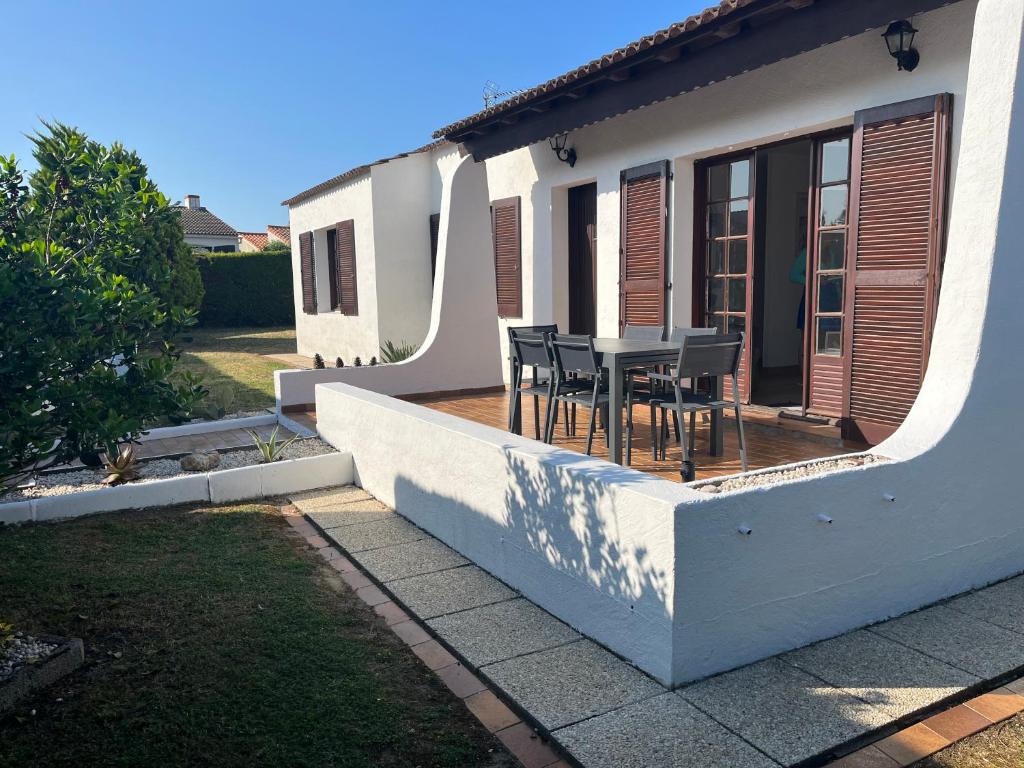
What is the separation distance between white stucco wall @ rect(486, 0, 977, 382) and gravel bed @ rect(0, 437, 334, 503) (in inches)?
140

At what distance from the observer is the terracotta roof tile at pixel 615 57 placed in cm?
547

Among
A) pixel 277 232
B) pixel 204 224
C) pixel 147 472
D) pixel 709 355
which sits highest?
pixel 204 224

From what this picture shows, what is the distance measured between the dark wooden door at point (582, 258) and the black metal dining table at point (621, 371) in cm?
385

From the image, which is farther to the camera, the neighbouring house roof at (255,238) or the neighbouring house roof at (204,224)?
the neighbouring house roof at (255,238)

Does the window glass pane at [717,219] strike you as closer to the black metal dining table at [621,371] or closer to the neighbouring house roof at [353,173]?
the black metal dining table at [621,371]

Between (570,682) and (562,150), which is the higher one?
(562,150)

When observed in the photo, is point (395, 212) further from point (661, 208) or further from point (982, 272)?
point (982, 272)

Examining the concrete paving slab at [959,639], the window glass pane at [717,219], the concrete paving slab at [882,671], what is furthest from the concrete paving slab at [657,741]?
the window glass pane at [717,219]

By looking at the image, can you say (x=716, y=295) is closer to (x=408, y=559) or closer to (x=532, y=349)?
(x=532, y=349)

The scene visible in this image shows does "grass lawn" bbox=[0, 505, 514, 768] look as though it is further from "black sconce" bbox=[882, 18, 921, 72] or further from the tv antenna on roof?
the tv antenna on roof

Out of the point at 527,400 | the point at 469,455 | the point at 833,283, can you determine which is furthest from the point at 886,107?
the point at 527,400

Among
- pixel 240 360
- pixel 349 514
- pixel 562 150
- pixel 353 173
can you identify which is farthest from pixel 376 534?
pixel 240 360

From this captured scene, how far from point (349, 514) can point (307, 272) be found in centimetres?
1185

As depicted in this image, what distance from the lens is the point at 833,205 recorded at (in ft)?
20.6
